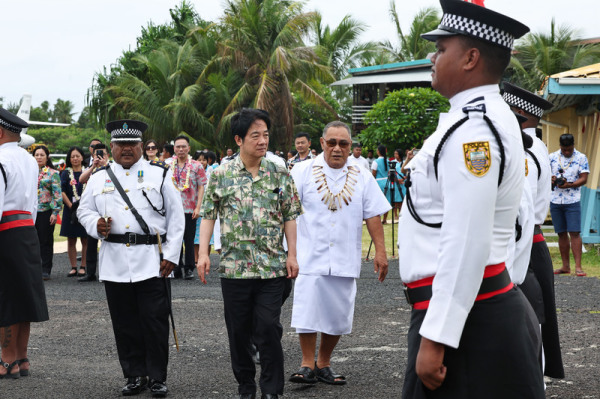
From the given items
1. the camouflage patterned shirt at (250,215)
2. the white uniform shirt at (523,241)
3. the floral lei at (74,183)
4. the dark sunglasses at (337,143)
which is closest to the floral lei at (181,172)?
the floral lei at (74,183)

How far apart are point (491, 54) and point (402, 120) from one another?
24638 millimetres

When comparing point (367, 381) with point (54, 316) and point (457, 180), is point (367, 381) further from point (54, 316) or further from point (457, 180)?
point (54, 316)

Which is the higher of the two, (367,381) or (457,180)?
(457,180)

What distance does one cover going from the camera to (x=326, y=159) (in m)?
6.87

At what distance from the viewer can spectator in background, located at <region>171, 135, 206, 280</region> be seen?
13.1m

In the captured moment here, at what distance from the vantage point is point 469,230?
106 inches

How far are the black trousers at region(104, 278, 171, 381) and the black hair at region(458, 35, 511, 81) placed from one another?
415cm

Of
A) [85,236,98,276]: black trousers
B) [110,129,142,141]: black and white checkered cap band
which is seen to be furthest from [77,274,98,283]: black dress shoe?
[110,129,142,141]: black and white checkered cap band

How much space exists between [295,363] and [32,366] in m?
2.37

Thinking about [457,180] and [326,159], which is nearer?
[457,180]

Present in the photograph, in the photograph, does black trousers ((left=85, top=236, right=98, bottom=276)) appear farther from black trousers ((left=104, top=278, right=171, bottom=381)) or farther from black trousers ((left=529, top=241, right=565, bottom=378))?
black trousers ((left=529, top=241, right=565, bottom=378))

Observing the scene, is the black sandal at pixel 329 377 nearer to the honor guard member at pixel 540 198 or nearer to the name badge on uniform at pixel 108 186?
the honor guard member at pixel 540 198

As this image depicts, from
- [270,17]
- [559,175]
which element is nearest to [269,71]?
[270,17]

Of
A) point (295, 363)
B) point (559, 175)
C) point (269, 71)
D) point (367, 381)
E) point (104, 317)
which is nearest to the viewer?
point (367, 381)
